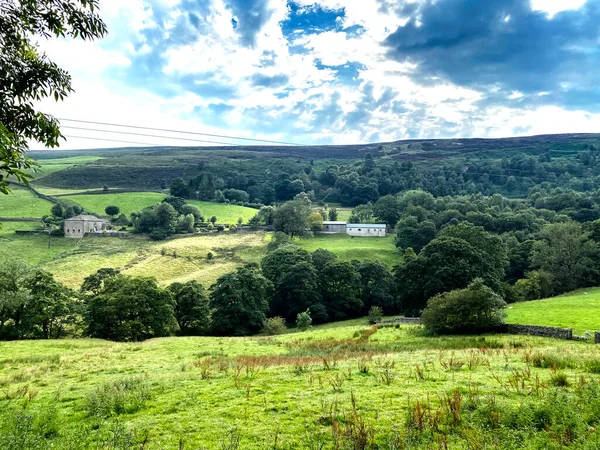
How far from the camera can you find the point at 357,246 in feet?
292

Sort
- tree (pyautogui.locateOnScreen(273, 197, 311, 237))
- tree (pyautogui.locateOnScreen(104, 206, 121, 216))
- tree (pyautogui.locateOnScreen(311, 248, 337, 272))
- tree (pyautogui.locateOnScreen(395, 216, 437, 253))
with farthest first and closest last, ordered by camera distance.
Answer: tree (pyautogui.locateOnScreen(104, 206, 121, 216)) → tree (pyautogui.locateOnScreen(273, 197, 311, 237)) → tree (pyautogui.locateOnScreen(395, 216, 437, 253)) → tree (pyautogui.locateOnScreen(311, 248, 337, 272))

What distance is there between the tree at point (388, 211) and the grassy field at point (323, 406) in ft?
326

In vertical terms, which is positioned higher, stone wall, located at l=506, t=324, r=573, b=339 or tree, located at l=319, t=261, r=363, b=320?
stone wall, located at l=506, t=324, r=573, b=339

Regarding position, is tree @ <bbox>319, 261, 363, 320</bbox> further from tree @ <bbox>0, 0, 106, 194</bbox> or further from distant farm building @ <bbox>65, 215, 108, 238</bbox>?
distant farm building @ <bbox>65, 215, 108, 238</bbox>

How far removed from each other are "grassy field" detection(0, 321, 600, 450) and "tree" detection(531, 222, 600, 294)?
152 ft

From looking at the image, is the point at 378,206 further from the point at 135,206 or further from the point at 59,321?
the point at 59,321

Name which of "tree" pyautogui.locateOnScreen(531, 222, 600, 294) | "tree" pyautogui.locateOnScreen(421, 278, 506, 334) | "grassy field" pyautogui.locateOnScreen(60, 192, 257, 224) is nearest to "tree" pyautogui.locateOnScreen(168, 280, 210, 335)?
"tree" pyautogui.locateOnScreen(421, 278, 506, 334)

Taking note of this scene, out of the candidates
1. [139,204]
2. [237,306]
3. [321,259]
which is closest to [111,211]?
[139,204]

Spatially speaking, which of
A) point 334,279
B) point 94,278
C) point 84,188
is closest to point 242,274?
point 334,279

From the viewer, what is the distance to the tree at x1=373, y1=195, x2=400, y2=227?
377 ft

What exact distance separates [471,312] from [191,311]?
1394 inches

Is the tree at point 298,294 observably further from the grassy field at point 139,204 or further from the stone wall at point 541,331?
the grassy field at point 139,204

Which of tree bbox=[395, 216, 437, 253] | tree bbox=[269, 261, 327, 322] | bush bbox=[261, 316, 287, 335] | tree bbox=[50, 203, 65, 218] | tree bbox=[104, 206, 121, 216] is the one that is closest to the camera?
bush bbox=[261, 316, 287, 335]

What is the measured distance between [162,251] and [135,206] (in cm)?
4705
